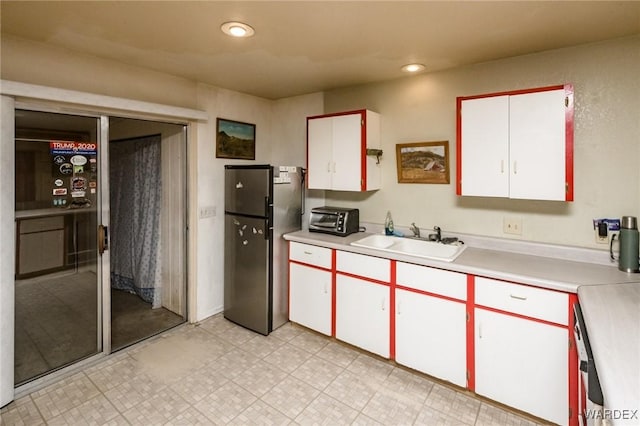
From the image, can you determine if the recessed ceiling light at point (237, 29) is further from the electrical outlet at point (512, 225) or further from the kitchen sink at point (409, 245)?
the electrical outlet at point (512, 225)

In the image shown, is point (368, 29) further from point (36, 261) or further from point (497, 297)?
point (36, 261)

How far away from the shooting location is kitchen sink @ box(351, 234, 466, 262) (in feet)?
8.93

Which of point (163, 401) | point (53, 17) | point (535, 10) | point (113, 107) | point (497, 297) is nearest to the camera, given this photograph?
point (535, 10)

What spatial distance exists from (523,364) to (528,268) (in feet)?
1.92

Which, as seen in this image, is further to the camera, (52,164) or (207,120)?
(207,120)

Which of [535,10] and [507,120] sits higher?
[535,10]

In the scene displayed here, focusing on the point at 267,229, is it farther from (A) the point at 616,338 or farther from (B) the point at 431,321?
(A) the point at 616,338

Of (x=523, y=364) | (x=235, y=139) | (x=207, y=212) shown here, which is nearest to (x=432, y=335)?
(x=523, y=364)

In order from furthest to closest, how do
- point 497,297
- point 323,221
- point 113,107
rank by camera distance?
point 323,221
point 113,107
point 497,297

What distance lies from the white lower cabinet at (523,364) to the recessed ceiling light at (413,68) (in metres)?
1.91

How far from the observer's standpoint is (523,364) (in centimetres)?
202

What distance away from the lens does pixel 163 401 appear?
2.22 meters

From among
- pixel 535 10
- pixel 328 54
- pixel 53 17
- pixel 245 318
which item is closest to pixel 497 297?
pixel 535 10

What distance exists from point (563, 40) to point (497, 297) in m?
1.74
